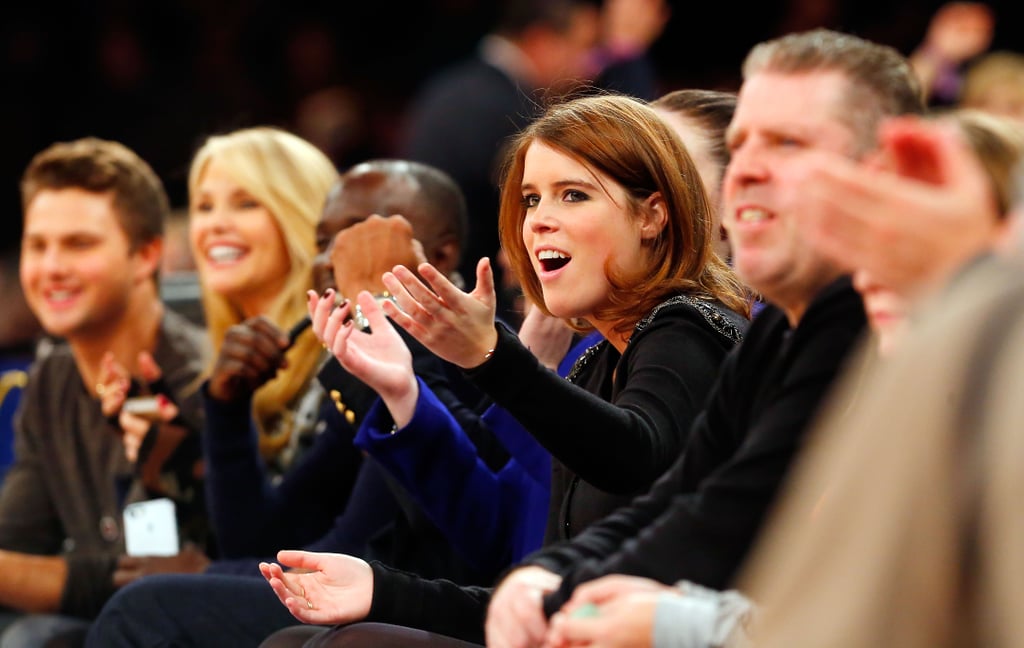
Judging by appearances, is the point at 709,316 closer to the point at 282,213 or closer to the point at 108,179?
the point at 282,213

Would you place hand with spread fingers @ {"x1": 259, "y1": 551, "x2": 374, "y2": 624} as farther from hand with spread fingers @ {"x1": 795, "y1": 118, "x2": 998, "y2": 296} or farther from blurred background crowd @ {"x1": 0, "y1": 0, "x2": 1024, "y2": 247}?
blurred background crowd @ {"x1": 0, "y1": 0, "x2": 1024, "y2": 247}

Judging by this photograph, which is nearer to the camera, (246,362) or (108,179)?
(246,362)

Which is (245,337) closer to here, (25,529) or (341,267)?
(341,267)

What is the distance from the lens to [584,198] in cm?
210

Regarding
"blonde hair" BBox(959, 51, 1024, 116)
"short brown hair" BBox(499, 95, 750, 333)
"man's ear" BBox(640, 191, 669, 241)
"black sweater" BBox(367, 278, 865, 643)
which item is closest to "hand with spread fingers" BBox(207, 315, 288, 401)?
"short brown hair" BBox(499, 95, 750, 333)

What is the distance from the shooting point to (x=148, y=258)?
3.25 metres

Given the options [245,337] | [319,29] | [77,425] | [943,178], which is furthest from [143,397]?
[319,29]

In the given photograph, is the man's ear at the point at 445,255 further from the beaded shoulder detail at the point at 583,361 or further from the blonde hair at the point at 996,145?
the blonde hair at the point at 996,145

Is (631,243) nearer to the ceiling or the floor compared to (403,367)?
nearer to the ceiling

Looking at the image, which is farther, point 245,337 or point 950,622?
point 245,337

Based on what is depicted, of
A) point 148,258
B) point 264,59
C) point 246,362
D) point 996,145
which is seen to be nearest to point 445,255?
point 246,362

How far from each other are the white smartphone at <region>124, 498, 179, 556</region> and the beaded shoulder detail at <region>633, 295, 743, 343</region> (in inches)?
48.6

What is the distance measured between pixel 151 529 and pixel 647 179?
4.32 ft

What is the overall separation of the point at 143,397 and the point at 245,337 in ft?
1.55
